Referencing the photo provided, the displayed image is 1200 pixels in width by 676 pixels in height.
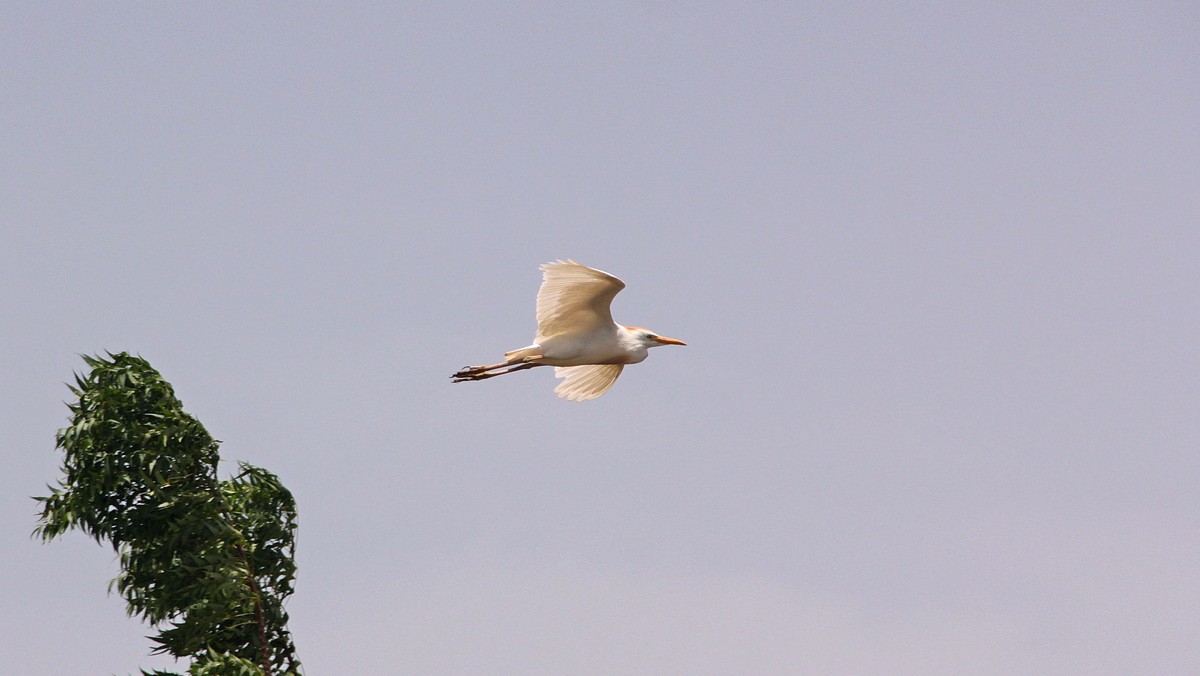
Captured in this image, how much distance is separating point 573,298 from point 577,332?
0.61m

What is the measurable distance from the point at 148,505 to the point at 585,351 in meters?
5.16

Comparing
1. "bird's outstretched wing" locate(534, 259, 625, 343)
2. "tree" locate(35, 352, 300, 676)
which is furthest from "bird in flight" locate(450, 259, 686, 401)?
"tree" locate(35, 352, 300, 676)

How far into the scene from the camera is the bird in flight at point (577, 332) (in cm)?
1444

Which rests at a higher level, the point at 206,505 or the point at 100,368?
the point at 100,368

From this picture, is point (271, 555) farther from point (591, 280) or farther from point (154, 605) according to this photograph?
point (591, 280)

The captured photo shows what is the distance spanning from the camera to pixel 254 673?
11273 millimetres

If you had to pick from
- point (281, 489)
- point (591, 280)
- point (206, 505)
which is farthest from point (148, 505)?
point (591, 280)

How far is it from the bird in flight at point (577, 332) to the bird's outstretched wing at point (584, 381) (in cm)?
11

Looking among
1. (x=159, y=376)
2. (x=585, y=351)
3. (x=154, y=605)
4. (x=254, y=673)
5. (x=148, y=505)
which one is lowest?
(x=254, y=673)

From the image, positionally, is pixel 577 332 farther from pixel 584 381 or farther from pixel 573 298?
pixel 584 381

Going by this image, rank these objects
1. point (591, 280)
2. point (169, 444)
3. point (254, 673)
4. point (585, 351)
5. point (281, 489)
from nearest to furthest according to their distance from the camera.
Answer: point (254, 673) < point (169, 444) < point (281, 489) < point (591, 280) < point (585, 351)

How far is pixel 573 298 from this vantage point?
14805mm

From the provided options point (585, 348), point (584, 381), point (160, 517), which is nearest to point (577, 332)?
point (585, 348)

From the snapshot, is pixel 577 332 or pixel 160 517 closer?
pixel 160 517
